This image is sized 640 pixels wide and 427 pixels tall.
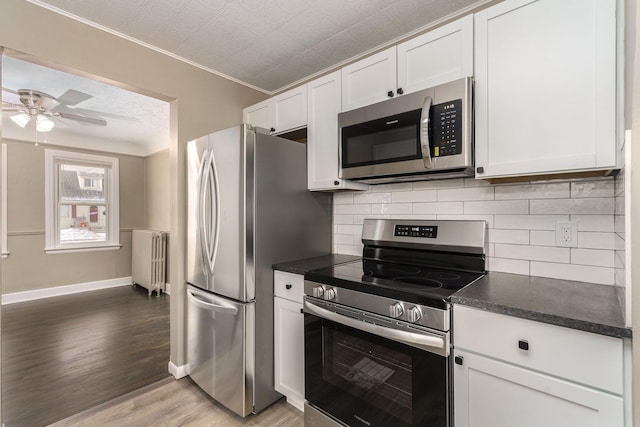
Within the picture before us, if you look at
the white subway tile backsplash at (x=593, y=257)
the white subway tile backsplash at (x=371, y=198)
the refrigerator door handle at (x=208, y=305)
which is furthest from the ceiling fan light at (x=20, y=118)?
the white subway tile backsplash at (x=593, y=257)

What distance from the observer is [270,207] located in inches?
76.0

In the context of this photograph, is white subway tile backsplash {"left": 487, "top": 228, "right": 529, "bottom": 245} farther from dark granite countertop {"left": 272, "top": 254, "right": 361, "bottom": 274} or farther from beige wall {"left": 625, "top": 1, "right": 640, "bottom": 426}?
dark granite countertop {"left": 272, "top": 254, "right": 361, "bottom": 274}

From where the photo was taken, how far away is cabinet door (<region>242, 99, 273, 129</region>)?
8.09 feet

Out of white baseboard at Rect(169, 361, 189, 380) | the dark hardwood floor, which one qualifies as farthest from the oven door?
the dark hardwood floor

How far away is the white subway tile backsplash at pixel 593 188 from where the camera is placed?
4.39ft

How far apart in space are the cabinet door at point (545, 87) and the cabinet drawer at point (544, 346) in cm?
66

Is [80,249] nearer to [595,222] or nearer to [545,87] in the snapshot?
[545,87]

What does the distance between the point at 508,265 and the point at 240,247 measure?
153 centimetres

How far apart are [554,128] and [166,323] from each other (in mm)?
3924

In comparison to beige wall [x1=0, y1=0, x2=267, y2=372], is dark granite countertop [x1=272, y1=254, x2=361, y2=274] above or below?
below

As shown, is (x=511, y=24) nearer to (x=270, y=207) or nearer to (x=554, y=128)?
(x=554, y=128)

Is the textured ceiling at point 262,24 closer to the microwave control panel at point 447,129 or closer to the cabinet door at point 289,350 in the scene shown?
the microwave control panel at point 447,129

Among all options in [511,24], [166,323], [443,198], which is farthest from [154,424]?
[511,24]

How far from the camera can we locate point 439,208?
6.14ft
